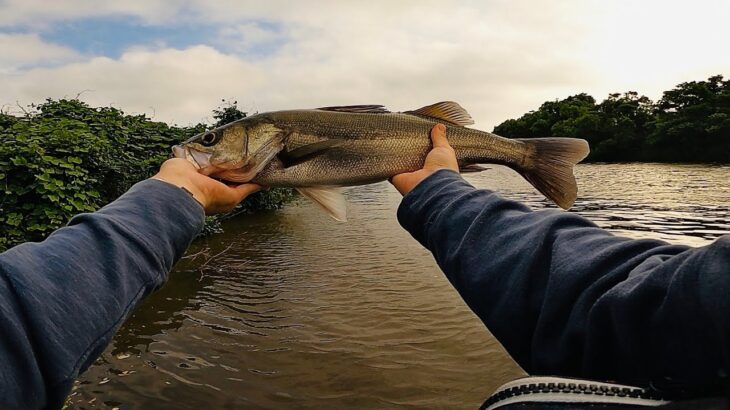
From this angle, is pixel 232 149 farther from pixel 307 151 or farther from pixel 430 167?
pixel 430 167

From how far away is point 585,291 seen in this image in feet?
3.59

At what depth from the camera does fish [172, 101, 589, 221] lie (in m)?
3.29

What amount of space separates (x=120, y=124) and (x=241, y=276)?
6066mm

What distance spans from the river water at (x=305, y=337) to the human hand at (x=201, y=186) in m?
3.97

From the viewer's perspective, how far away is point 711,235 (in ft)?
48.7

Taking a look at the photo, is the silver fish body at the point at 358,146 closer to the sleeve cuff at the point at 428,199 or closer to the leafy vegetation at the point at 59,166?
the sleeve cuff at the point at 428,199

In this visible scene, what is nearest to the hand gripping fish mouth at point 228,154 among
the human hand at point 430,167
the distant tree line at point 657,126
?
the human hand at point 430,167

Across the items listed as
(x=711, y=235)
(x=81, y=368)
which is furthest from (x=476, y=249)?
(x=711, y=235)

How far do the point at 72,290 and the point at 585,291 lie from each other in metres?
1.29

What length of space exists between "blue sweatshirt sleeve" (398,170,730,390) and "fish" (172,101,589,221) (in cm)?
171

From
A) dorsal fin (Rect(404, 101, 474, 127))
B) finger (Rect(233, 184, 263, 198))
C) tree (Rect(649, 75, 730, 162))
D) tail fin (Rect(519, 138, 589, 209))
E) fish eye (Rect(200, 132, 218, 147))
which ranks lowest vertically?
finger (Rect(233, 184, 263, 198))

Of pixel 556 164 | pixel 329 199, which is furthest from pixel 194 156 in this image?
pixel 556 164

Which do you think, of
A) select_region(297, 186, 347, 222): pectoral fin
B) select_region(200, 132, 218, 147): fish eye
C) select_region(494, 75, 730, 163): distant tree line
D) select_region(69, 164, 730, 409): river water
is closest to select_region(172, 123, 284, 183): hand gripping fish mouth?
select_region(200, 132, 218, 147): fish eye

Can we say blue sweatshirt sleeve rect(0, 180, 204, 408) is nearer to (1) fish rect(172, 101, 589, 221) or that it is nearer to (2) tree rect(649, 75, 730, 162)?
(1) fish rect(172, 101, 589, 221)
